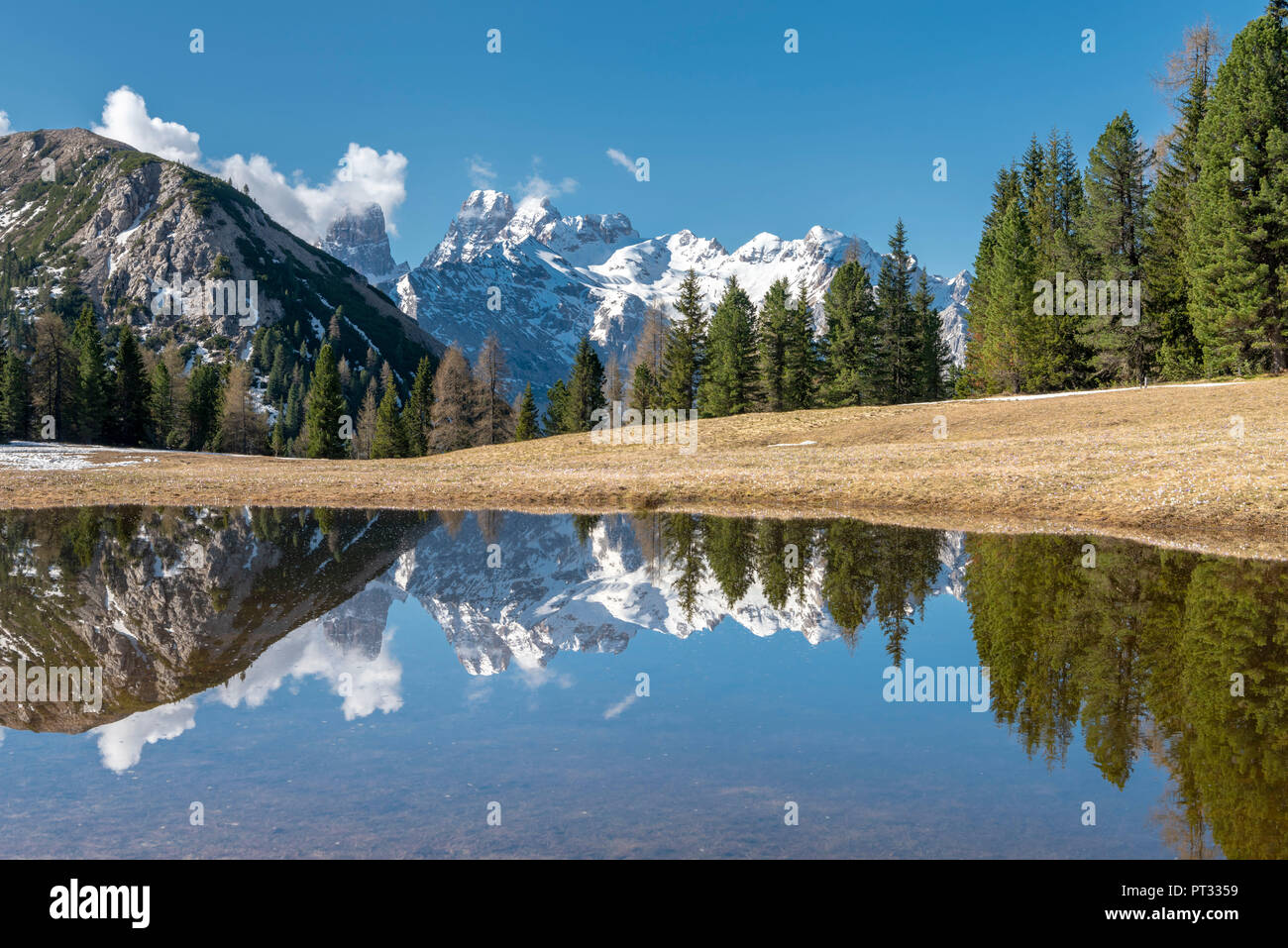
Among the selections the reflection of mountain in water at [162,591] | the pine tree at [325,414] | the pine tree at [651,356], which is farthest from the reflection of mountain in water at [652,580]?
the pine tree at [325,414]

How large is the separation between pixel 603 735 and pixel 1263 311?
202ft

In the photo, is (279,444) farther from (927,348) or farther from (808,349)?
(927,348)

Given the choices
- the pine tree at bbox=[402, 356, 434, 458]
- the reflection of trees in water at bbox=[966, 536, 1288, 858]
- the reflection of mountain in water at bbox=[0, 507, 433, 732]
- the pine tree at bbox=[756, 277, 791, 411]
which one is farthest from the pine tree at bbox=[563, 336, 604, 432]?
the reflection of trees in water at bbox=[966, 536, 1288, 858]

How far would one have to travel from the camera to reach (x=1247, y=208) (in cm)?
5116

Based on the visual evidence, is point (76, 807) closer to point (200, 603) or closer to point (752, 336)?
point (200, 603)

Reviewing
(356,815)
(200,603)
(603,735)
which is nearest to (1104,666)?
(603,735)

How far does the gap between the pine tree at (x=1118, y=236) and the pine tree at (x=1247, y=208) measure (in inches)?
271

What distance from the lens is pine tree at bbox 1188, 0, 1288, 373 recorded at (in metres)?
50.7

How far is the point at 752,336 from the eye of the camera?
8206 cm

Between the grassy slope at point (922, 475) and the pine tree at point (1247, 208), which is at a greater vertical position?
the pine tree at point (1247, 208)

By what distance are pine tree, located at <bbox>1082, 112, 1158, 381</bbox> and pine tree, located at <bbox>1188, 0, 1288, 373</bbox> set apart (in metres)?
6.89

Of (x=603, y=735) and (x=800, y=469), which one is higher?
(x=800, y=469)

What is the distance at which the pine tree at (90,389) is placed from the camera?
91500mm

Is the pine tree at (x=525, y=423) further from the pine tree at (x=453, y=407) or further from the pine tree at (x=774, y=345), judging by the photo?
the pine tree at (x=774, y=345)
